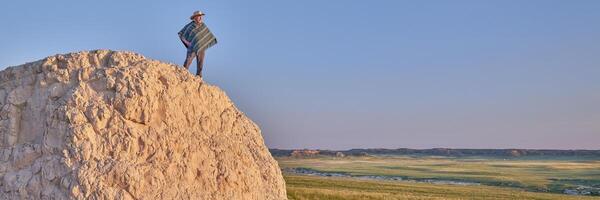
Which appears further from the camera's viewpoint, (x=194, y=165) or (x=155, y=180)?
(x=194, y=165)

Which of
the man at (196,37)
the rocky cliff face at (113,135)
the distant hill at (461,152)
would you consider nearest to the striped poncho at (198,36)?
the man at (196,37)

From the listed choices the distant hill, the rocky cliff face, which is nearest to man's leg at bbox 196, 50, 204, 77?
the rocky cliff face

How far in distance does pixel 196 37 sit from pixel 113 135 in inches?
143

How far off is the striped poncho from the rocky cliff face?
1506 millimetres

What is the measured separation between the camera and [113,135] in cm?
930

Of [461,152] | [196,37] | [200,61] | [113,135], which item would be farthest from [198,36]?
[461,152]

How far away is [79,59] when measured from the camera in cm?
1020

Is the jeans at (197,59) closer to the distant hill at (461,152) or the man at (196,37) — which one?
the man at (196,37)

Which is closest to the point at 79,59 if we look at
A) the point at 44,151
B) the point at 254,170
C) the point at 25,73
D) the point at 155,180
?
the point at 25,73

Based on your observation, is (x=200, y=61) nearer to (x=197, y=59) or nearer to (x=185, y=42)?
(x=197, y=59)

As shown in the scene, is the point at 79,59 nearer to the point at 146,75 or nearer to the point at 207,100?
the point at 146,75

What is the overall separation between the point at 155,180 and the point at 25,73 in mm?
3106

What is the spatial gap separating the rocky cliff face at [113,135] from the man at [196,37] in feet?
4.97

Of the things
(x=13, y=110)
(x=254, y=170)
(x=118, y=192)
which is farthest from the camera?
(x=254, y=170)
